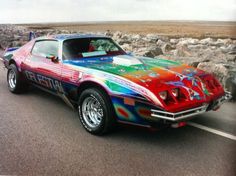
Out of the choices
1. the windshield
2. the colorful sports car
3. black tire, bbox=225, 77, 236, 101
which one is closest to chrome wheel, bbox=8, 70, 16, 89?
the colorful sports car

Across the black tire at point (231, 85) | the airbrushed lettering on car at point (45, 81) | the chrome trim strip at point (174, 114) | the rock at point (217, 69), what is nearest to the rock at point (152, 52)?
the rock at point (217, 69)

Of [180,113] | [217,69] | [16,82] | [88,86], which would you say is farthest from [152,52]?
[180,113]

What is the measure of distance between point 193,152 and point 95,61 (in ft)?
6.29

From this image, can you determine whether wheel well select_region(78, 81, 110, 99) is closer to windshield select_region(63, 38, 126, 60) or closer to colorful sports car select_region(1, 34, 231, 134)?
colorful sports car select_region(1, 34, 231, 134)

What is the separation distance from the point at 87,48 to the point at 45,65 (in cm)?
74

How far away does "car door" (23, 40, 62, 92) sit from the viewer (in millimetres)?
4551

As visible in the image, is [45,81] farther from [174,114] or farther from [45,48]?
[174,114]

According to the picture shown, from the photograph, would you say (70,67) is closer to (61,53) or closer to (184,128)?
(61,53)

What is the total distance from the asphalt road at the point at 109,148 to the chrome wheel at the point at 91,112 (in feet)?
0.55

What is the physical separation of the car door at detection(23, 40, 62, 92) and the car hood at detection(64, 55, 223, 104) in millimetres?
401

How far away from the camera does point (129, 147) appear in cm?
348

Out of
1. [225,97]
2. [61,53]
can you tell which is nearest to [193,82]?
[225,97]

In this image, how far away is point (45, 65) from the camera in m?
4.82

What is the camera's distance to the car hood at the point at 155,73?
11.4ft
